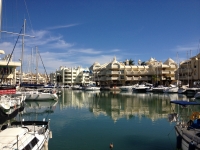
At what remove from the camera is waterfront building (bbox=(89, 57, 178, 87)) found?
97.4m

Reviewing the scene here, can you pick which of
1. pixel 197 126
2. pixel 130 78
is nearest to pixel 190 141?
pixel 197 126

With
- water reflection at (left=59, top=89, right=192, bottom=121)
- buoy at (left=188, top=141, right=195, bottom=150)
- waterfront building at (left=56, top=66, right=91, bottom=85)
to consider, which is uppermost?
waterfront building at (left=56, top=66, right=91, bottom=85)

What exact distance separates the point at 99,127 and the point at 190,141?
11.3 meters

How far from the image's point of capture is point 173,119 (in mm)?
15641

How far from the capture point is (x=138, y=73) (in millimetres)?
103500

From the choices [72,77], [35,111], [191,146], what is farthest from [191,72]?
[72,77]

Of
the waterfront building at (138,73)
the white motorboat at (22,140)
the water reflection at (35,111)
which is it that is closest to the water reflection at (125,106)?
the water reflection at (35,111)

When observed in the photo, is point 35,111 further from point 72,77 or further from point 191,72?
point 72,77

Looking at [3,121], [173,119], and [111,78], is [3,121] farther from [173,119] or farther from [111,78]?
[111,78]

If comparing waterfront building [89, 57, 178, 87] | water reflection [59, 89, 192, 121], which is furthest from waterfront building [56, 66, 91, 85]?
water reflection [59, 89, 192, 121]

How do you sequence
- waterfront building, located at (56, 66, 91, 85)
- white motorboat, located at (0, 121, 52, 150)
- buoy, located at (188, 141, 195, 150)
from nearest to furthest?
1. white motorboat, located at (0, 121, 52, 150)
2. buoy, located at (188, 141, 195, 150)
3. waterfront building, located at (56, 66, 91, 85)

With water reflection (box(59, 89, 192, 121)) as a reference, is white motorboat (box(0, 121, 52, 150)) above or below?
above

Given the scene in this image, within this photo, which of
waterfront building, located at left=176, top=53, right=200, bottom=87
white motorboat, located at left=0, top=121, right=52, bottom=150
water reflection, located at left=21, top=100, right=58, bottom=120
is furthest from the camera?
waterfront building, located at left=176, top=53, right=200, bottom=87

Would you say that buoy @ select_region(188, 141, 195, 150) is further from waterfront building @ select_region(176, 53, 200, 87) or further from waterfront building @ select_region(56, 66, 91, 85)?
waterfront building @ select_region(56, 66, 91, 85)
